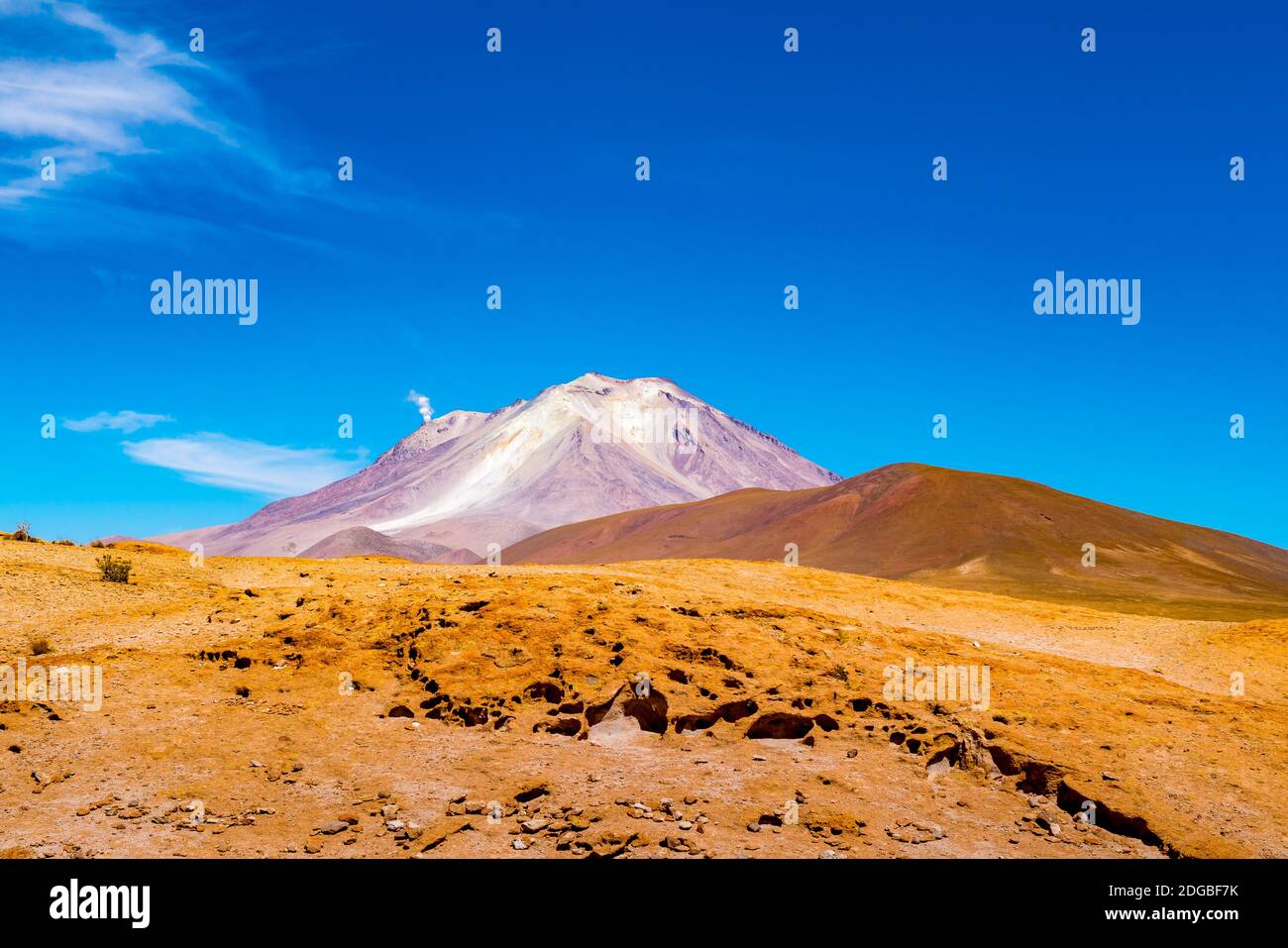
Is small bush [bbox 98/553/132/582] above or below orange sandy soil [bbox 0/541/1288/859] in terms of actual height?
above

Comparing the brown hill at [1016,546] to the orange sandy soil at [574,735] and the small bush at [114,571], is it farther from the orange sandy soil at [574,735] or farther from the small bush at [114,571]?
the small bush at [114,571]

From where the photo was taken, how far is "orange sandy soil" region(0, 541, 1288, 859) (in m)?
13.9

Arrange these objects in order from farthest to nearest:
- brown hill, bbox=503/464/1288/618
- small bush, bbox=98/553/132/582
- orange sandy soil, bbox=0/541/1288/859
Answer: brown hill, bbox=503/464/1288/618
small bush, bbox=98/553/132/582
orange sandy soil, bbox=0/541/1288/859

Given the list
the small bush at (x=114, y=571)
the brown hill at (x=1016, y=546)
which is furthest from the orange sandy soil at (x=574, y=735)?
the brown hill at (x=1016, y=546)

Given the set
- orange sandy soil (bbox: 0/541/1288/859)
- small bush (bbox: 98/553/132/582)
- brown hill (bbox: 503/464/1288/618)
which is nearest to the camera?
orange sandy soil (bbox: 0/541/1288/859)

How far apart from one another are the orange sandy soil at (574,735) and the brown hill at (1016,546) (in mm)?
76211

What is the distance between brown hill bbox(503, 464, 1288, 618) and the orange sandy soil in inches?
3000

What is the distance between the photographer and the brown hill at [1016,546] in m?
111

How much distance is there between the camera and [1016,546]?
144 metres

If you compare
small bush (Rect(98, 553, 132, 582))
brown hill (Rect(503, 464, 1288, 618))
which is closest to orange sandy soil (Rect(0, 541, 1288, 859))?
small bush (Rect(98, 553, 132, 582))

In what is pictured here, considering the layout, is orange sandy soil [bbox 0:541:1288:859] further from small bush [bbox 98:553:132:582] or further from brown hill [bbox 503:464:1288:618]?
brown hill [bbox 503:464:1288:618]
